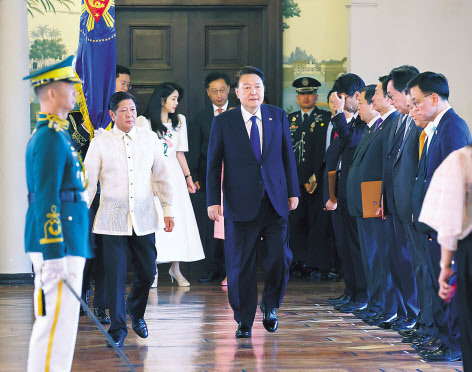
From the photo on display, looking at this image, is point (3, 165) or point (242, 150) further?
point (3, 165)

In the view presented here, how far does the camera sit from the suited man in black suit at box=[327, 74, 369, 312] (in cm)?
536

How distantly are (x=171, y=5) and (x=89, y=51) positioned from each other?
2030 mm

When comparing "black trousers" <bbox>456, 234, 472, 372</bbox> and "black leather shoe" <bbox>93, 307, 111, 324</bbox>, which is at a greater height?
"black trousers" <bbox>456, 234, 472, 372</bbox>

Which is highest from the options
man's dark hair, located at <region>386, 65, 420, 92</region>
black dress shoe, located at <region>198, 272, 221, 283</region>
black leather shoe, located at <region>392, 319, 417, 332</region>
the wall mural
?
the wall mural

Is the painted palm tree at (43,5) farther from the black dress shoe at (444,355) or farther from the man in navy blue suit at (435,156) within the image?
the black dress shoe at (444,355)

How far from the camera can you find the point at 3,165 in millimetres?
6691

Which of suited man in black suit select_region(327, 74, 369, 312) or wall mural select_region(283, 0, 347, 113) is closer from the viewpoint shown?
suited man in black suit select_region(327, 74, 369, 312)

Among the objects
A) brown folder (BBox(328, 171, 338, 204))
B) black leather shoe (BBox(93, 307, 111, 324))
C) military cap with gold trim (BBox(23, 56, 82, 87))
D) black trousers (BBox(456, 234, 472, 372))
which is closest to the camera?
black trousers (BBox(456, 234, 472, 372))

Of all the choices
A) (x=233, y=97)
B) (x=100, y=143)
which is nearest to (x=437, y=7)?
(x=233, y=97)

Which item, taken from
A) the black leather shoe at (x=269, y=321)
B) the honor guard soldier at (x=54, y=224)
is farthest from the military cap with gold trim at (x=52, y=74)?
the black leather shoe at (x=269, y=321)

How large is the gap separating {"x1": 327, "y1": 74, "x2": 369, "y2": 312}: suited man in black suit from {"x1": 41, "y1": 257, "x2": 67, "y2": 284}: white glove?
2868 millimetres

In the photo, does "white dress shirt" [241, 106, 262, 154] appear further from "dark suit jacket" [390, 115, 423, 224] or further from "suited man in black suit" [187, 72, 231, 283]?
"suited man in black suit" [187, 72, 231, 283]

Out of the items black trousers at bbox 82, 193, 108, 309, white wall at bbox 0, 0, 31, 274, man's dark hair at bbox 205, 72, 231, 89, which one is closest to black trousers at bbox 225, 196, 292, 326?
black trousers at bbox 82, 193, 108, 309

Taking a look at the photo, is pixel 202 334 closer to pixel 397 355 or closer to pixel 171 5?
pixel 397 355
